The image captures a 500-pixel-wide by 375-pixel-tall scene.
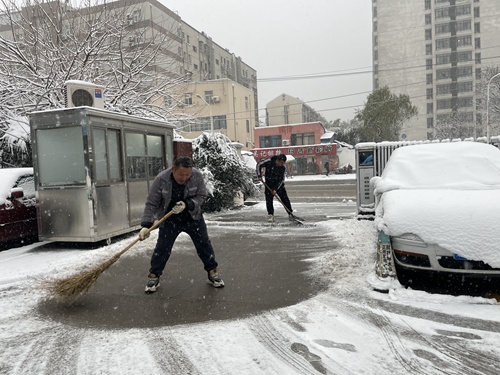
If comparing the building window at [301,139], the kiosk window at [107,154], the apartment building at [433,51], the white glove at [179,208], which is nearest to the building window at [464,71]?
the apartment building at [433,51]

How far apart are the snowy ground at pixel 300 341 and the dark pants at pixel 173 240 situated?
44.2 inches

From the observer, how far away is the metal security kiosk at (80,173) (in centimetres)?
669

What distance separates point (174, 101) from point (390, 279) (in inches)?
→ 463

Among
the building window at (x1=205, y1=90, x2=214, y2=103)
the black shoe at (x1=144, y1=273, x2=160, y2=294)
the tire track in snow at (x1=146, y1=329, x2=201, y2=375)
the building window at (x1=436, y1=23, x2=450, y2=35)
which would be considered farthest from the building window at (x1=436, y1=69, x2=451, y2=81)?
the tire track in snow at (x1=146, y1=329, x2=201, y2=375)

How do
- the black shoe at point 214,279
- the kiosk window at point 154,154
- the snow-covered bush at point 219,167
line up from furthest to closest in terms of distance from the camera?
the snow-covered bush at point 219,167 → the kiosk window at point 154,154 → the black shoe at point 214,279

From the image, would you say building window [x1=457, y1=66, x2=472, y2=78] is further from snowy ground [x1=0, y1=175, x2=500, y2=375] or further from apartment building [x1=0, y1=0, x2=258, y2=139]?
snowy ground [x1=0, y1=175, x2=500, y2=375]

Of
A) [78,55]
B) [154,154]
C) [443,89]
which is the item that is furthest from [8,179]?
[443,89]

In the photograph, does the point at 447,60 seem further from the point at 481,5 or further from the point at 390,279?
the point at 390,279

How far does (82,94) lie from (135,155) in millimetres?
1533

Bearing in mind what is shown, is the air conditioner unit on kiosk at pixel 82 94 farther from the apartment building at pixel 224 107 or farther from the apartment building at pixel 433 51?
the apartment building at pixel 433 51

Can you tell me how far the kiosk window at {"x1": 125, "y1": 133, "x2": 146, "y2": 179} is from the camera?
7.84m

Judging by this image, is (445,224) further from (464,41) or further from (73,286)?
(464,41)

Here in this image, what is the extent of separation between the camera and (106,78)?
1288cm

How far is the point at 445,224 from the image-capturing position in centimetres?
393
